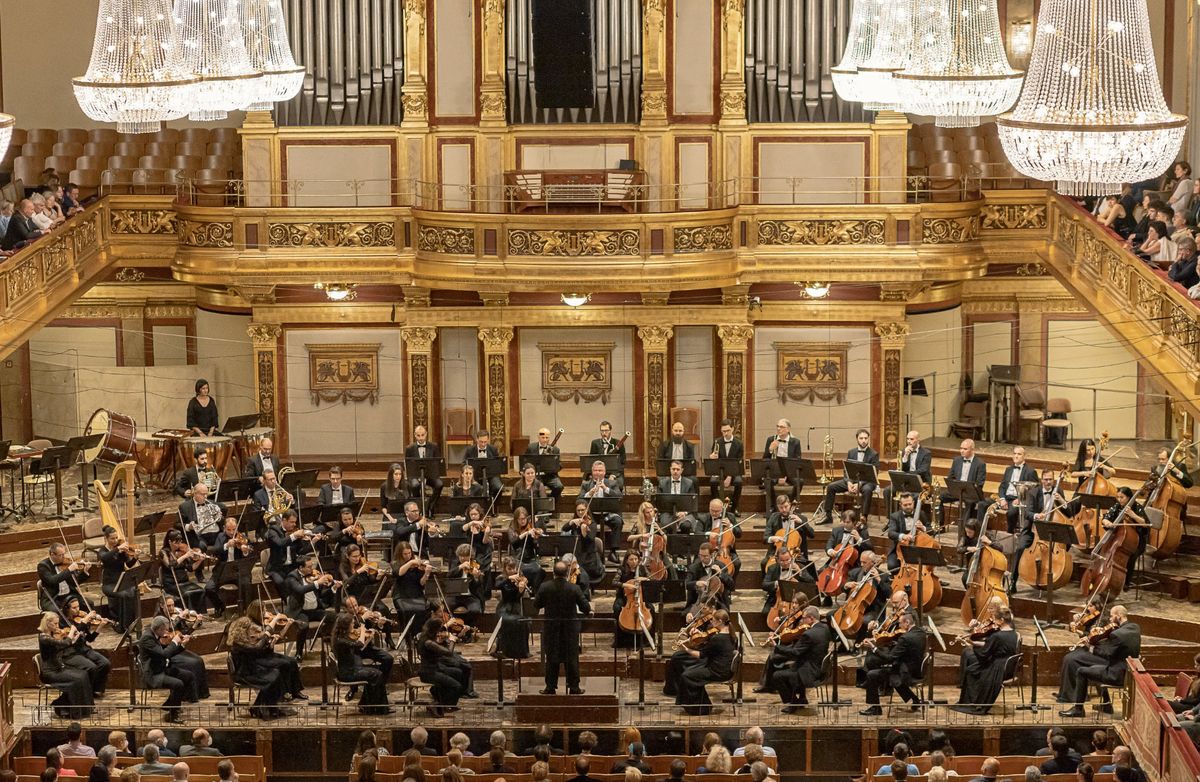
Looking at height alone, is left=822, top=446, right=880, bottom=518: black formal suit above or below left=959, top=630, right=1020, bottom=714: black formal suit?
above

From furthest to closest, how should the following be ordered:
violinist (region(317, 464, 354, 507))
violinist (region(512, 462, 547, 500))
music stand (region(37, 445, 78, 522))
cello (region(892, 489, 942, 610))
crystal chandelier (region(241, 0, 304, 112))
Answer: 1. music stand (region(37, 445, 78, 522))
2. violinist (region(317, 464, 354, 507))
3. violinist (region(512, 462, 547, 500))
4. cello (region(892, 489, 942, 610))
5. crystal chandelier (region(241, 0, 304, 112))

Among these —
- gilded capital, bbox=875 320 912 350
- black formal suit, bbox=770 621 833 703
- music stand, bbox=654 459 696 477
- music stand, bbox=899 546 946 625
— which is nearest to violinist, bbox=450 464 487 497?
music stand, bbox=654 459 696 477

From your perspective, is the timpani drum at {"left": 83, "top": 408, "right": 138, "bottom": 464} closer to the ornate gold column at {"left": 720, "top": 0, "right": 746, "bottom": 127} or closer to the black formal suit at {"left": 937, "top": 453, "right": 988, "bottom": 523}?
the ornate gold column at {"left": 720, "top": 0, "right": 746, "bottom": 127}

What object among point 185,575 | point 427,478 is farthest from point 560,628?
point 427,478

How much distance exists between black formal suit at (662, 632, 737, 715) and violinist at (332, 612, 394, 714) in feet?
7.00

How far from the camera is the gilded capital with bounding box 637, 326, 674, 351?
1958 centimetres

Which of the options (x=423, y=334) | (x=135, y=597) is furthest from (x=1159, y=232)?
(x=135, y=597)

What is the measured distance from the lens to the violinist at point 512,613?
14359mm

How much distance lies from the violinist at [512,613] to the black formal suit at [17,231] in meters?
5.68

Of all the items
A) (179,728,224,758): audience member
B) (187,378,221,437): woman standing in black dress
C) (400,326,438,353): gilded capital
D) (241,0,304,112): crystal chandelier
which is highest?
(241,0,304,112): crystal chandelier

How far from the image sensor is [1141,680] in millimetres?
13008

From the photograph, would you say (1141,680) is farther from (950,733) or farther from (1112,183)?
(1112,183)

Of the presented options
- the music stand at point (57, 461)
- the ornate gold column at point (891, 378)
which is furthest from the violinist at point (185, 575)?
the ornate gold column at point (891, 378)

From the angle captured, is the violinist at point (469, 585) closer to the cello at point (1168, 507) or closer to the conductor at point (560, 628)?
the conductor at point (560, 628)
